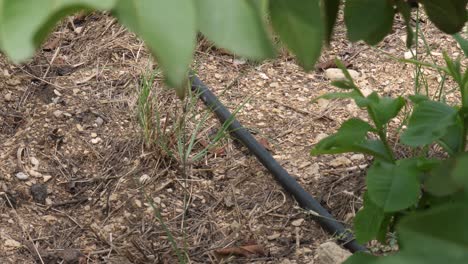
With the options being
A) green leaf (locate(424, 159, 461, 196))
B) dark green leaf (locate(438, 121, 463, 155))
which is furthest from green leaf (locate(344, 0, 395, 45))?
dark green leaf (locate(438, 121, 463, 155))

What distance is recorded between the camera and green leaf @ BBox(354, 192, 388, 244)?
5.44 ft

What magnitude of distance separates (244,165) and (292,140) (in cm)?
22

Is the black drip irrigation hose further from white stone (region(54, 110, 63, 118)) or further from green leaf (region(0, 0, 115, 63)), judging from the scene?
green leaf (region(0, 0, 115, 63))

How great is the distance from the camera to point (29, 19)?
568 millimetres

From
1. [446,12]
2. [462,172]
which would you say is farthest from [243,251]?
[462,172]

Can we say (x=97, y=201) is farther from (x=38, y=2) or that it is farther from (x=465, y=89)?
(x=38, y=2)

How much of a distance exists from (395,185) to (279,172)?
1.16 metres

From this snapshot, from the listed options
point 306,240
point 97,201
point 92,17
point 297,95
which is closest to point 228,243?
point 306,240

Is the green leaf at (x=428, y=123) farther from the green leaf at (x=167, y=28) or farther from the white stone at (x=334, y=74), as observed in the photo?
the white stone at (x=334, y=74)

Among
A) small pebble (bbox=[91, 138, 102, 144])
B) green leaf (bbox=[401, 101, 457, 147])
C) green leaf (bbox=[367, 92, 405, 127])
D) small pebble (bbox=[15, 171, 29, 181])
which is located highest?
green leaf (bbox=[401, 101, 457, 147])

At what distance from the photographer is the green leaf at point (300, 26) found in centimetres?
68

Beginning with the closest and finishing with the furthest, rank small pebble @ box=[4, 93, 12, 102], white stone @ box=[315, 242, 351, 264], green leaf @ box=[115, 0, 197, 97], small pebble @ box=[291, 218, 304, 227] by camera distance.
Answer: green leaf @ box=[115, 0, 197, 97], white stone @ box=[315, 242, 351, 264], small pebble @ box=[291, 218, 304, 227], small pebble @ box=[4, 93, 12, 102]

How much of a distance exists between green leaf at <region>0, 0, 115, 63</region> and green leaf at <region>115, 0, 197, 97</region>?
0.02 meters

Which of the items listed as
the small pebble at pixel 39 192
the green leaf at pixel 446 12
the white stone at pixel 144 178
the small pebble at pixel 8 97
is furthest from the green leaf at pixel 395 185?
the small pebble at pixel 8 97
